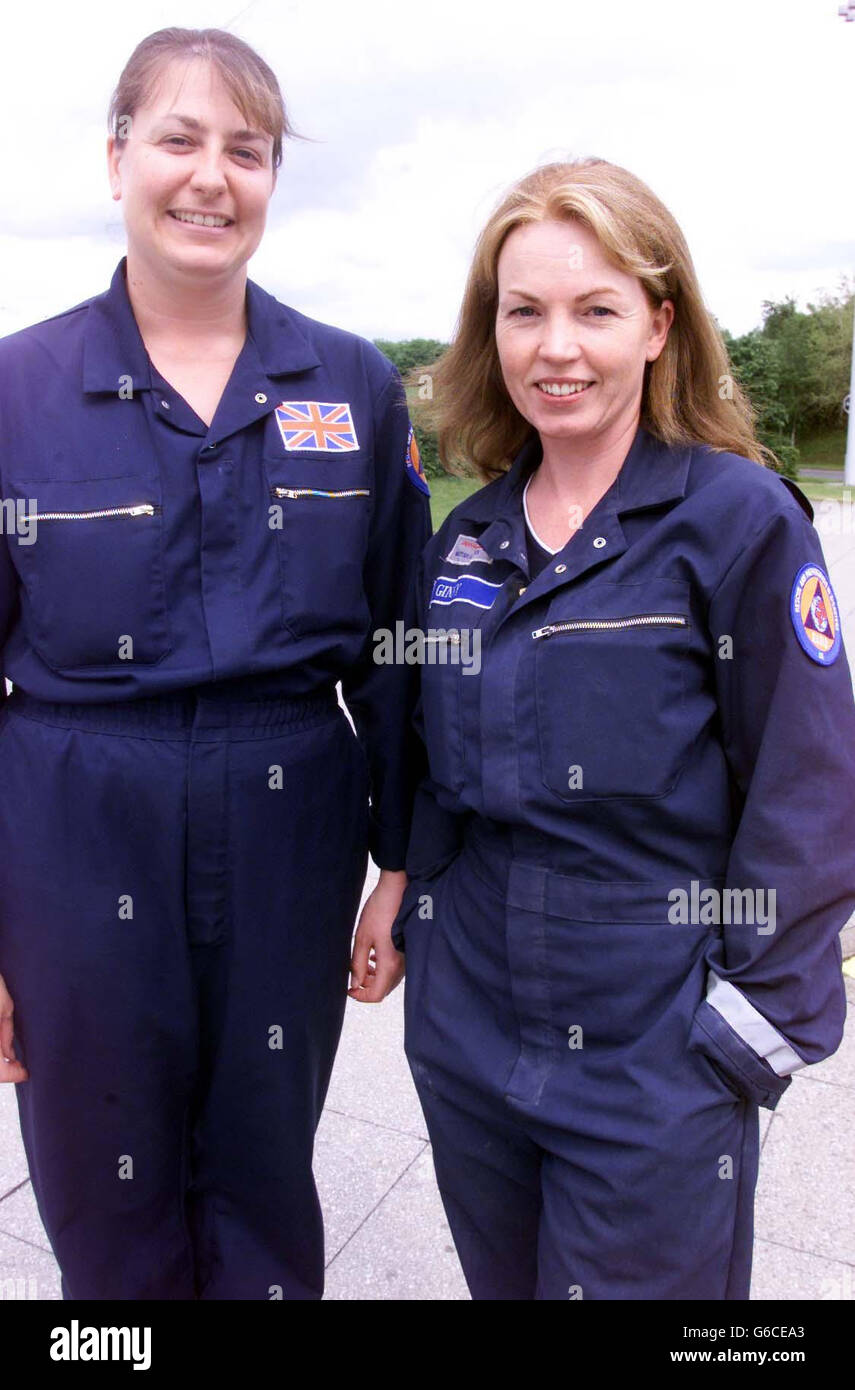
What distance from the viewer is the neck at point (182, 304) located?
191 centimetres

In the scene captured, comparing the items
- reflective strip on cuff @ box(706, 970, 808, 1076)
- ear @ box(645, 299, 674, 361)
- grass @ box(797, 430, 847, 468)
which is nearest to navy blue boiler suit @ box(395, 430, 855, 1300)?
reflective strip on cuff @ box(706, 970, 808, 1076)

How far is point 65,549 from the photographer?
185 cm

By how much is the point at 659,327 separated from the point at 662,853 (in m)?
0.77

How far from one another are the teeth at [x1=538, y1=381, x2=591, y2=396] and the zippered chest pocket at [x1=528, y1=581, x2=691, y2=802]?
293 mm

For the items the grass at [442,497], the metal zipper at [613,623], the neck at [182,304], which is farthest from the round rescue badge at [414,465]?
the grass at [442,497]

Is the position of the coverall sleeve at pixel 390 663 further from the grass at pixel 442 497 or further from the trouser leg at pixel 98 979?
the grass at pixel 442 497

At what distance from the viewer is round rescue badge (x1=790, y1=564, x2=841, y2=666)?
4.91 feet

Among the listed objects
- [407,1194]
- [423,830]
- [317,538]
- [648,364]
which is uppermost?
[648,364]

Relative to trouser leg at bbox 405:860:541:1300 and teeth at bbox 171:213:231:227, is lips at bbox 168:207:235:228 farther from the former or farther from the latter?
trouser leg at bbox 405:860:541:1300

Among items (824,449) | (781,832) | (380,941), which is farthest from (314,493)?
(824,449)

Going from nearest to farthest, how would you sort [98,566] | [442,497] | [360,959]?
[98,566] < [360,959] < [442,497]

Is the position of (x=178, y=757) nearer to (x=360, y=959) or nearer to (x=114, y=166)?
(x=360, y=959)

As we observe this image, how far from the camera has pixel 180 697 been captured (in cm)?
187

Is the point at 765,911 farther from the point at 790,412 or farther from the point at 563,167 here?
the point at 790,412
